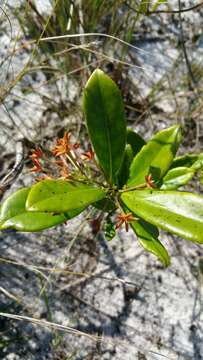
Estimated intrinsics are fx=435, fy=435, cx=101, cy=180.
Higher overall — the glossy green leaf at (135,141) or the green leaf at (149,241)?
the glossy green leaf at (135,141)

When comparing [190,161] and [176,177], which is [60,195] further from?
[190,161]

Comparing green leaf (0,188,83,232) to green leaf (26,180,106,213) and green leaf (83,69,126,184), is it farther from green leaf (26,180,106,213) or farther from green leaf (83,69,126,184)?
green leaf (83,69,126,184)

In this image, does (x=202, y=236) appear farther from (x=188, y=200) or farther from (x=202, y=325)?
(x=202, y=325)

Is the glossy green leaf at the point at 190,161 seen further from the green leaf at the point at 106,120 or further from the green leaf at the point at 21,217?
the green leaf at the point at 21,217

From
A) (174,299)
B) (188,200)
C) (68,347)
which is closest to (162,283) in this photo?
(174,299)

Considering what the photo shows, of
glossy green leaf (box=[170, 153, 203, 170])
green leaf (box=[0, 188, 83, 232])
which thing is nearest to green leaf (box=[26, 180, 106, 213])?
green leaf (box=[0, 188, 83, 232])

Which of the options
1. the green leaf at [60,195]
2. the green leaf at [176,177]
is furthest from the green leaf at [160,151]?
the green leaf at [60,195]
